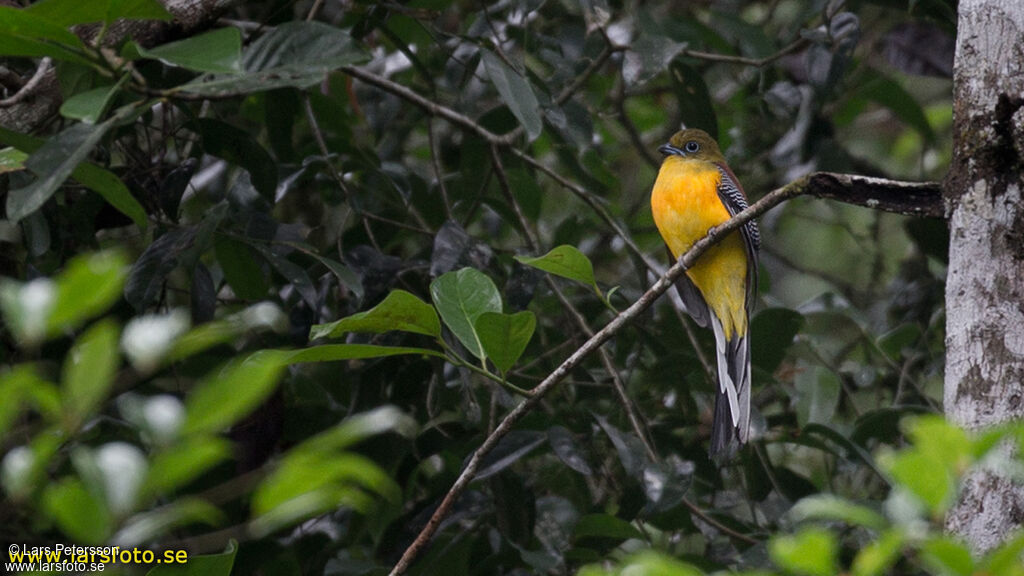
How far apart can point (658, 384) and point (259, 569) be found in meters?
1.58

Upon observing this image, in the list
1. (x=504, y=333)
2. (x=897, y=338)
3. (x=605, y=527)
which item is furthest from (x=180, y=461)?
(x=897, y=338)

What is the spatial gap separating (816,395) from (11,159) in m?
2.81

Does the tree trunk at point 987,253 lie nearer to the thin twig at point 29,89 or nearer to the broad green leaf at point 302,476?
the broad green leaf at point 302,476

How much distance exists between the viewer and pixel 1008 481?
201 cm

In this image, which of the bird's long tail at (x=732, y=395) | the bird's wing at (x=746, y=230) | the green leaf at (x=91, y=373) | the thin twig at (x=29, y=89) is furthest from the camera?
the bird's wing at (x=746, y=230)

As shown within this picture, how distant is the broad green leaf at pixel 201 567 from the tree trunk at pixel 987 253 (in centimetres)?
151

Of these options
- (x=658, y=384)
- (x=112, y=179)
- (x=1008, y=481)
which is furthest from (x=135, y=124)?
(x=1008, y=481)

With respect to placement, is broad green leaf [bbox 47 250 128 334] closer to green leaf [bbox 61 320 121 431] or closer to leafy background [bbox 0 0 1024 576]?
green leaf [bbox 61 320 121 431]

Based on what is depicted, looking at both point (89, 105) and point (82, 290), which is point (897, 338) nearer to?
point (89, 105)

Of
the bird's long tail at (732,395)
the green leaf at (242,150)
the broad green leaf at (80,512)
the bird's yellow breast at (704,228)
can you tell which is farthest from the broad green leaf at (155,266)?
the bird's yellow breast at (704,228)

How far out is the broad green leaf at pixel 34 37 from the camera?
67.3 inches

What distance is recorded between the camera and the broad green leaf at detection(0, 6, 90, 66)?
5.61 ft

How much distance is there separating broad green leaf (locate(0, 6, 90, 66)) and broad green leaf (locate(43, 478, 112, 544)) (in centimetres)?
108

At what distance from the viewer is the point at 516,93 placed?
2.86 metres
